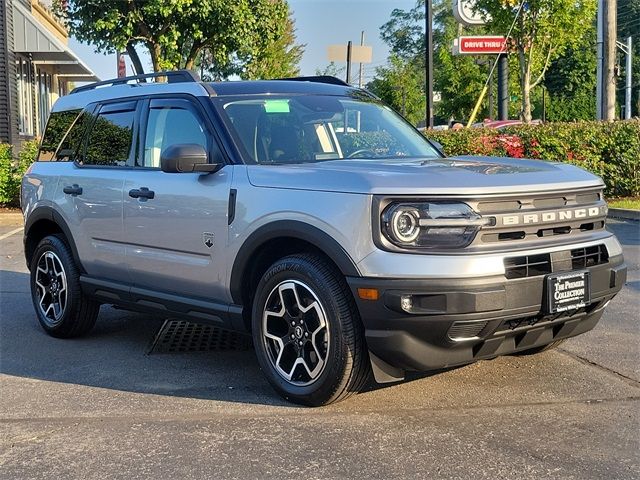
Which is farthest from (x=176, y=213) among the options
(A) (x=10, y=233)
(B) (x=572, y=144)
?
(B) (x=572, y=144)

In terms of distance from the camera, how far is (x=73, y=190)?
598cm

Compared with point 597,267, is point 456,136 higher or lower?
higher

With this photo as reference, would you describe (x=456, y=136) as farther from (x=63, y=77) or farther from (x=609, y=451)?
(x=63, y=77)

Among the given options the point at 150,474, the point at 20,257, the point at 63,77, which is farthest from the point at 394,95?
the point at 150,474

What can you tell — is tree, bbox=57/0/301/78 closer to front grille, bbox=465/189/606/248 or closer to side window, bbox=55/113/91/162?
side window, bbox=55/113/91/162

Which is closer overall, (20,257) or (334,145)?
(334,145)

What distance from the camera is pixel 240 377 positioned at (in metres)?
5.02

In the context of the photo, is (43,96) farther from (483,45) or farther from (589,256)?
(589,256)

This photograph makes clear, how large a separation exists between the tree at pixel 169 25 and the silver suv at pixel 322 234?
12441 millimetres

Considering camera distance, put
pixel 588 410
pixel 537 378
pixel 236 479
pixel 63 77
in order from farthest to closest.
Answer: pixel 63 77 → pixel 537 378 → pixel 588 410 → pixel 236 479

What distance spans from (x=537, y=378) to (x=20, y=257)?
7.99m

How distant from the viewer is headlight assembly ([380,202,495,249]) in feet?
12.7

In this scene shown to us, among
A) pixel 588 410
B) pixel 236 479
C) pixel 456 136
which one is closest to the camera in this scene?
pixel 236 479

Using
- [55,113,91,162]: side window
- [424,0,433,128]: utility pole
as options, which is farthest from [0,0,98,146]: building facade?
[55,113,91,162]: side window
